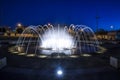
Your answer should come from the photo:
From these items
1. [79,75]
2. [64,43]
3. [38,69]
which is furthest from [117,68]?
[64,43]

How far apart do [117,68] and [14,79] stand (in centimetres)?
743

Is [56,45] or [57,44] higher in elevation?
[57,44]

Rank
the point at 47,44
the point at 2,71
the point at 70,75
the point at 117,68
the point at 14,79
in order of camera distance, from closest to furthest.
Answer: the point at 14,79
the point at 70,75
the point at 2,71
the point at 117,68
the point at 47,44

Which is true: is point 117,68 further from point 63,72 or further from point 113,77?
point 63,72

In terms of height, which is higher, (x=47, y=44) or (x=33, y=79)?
(x=47, y=44)

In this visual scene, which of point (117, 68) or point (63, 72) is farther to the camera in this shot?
point (117, 68)

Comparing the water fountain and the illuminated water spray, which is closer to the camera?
the water fountain

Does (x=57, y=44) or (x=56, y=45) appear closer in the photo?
(x=56, y=45)

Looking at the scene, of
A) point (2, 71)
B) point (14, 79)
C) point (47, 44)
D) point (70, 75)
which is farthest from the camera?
point (47, 44)

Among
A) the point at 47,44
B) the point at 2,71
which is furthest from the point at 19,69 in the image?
the point at 47,44

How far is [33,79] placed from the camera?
9938 mm

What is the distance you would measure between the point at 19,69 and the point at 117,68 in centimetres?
725

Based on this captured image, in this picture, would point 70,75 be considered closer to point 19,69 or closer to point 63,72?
point 63,72

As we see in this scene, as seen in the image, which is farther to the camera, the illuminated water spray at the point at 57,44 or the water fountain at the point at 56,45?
the illuminated water spray at the point at 57,44
